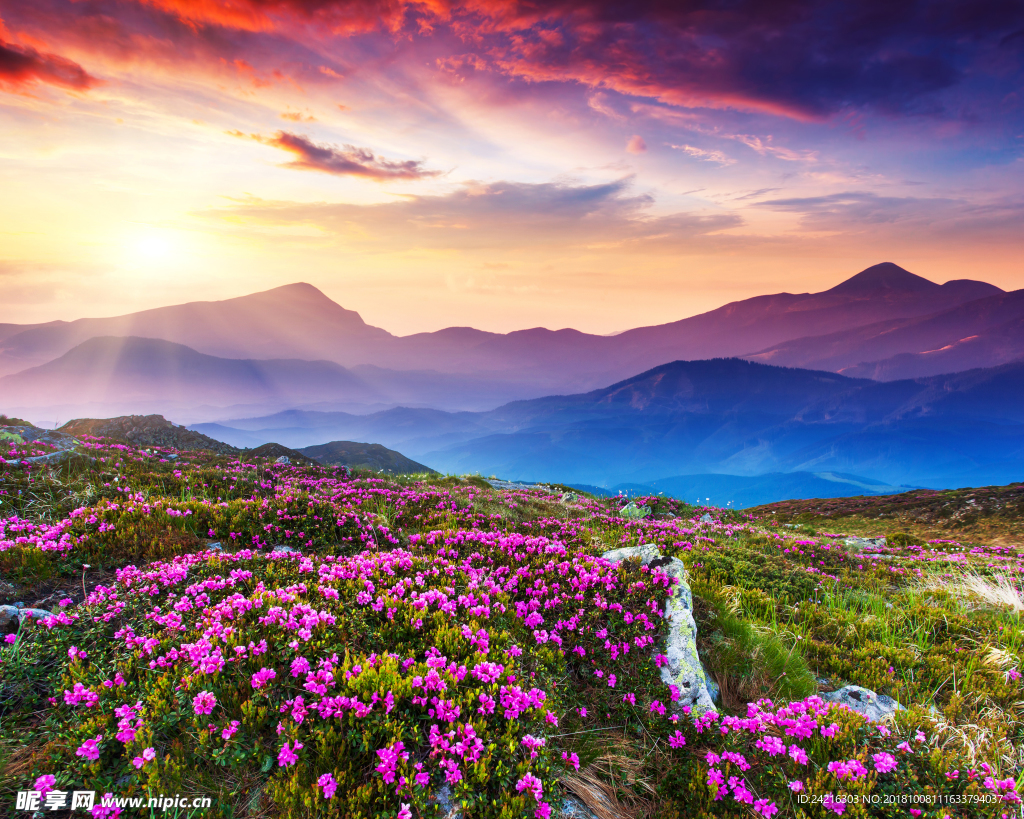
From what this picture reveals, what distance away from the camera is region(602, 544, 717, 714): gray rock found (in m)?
5.21

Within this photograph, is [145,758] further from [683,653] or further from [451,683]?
[683,653]

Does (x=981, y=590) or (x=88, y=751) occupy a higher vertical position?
(x=88, y=751)

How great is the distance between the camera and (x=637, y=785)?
14.5ft

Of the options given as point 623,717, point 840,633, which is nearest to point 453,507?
point 623,717

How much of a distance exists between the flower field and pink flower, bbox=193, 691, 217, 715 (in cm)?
4

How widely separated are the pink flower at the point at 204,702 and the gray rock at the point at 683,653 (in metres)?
4.85

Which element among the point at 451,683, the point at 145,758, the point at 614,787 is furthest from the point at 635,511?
the point at 145,758

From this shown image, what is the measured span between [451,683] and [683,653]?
3239 mm

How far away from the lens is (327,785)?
3.30 metres

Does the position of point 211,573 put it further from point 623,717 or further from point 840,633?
point 840,633

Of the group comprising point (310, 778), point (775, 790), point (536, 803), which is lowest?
point (775, 790)

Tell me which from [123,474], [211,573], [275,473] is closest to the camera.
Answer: [211,573]

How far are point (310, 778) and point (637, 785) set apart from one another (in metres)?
3.16

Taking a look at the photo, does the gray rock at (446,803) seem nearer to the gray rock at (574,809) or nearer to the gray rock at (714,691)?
the gray rock at (574,809)
